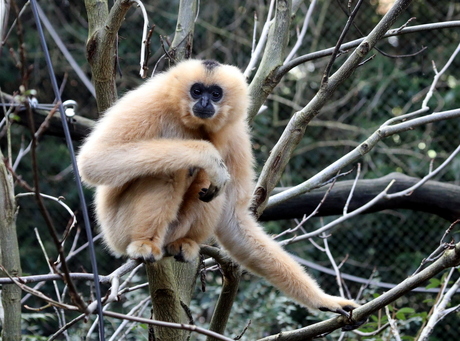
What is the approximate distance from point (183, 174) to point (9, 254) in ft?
2.92

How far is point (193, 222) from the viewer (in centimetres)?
255

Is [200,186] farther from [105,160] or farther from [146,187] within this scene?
[105,160]

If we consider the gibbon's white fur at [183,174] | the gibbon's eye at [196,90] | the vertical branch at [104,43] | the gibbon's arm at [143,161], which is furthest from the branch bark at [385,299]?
the vertical branch at [104,43]

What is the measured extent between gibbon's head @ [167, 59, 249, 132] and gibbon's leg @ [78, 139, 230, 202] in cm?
24

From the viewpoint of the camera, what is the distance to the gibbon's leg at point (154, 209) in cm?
236

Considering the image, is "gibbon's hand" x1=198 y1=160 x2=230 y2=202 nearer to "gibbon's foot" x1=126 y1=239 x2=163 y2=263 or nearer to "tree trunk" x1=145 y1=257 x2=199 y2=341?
"gibbon's foot" x1=126 y1=239 x2=163 y2=263

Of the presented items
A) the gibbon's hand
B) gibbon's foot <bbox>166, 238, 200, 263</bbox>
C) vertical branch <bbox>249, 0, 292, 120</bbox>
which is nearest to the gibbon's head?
vertical branch <bbox>249, 0, 292, 120</bbox>

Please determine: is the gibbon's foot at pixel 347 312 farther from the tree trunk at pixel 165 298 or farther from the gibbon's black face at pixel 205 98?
the gibbon's black face at pixel 205 98

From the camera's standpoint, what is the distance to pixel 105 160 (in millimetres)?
2336

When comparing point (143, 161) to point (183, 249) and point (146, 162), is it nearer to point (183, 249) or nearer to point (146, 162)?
point (146, 162)

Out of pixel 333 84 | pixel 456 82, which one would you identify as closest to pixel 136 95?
pixel 333 84

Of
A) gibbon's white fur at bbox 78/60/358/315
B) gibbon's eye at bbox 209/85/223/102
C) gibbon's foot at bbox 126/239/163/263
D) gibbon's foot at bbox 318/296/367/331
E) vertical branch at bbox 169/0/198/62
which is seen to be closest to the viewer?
gibbon's foot at bbox 318/296/367/331

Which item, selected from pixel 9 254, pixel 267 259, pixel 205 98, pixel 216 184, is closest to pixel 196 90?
pixel 205 98

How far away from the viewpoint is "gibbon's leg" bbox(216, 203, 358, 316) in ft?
8.21
